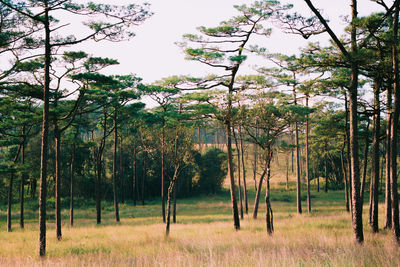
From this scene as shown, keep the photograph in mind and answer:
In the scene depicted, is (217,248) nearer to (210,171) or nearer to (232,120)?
(232,120)

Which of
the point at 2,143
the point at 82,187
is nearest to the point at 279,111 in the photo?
the point at 2,143

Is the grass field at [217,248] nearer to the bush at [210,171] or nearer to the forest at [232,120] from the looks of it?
the forest at [232,120]

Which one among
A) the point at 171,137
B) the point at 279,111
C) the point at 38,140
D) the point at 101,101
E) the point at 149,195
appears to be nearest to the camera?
the point at 279,111

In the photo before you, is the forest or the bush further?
the bush

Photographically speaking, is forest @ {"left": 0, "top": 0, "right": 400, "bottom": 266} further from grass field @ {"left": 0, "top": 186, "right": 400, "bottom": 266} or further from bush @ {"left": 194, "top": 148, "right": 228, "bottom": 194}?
bush @ {"left": 194, "top": 148, "right": 228, "bottom": 194}

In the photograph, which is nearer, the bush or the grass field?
the grass field

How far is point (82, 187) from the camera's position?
41469mm

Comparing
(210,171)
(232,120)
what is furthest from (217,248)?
(210,171)

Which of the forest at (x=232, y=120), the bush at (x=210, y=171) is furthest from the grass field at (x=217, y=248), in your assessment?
the bush at (x=210, y=171)

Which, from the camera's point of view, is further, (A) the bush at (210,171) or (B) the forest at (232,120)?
(A) the bush at (210,171)

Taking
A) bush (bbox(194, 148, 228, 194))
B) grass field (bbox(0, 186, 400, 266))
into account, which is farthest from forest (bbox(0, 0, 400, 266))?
bush (bbox(194, 148, 228, 194))

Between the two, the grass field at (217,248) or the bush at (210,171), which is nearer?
the grass field at (217,248)

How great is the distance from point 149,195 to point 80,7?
40.0 meters

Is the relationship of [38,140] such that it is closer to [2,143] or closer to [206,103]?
[2,143]
